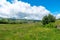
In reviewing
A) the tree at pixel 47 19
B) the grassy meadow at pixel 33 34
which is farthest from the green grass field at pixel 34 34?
the tree at pixel 47 19

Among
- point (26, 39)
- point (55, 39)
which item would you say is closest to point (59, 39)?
point (55, 39)

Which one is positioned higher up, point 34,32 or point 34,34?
point 34,32

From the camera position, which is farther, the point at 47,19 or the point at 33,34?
the point at 47,19

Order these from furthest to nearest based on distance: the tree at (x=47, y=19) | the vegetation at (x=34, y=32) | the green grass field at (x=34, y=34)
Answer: the tree at (x=47, y=19) → the vegetation at (x=34, y=32) → the green grass field at (x=34, y=34)

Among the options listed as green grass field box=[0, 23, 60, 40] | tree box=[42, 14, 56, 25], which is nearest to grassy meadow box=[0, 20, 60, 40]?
green grass field box=[0, 23, 60, 40]

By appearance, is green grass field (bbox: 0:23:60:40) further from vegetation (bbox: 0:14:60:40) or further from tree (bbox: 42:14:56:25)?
tree (bbox: 42:14:56:25)

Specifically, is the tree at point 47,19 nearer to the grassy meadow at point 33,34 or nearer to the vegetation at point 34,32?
the vegetation at point 34,32

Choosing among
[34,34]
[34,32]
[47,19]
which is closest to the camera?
[34,34]

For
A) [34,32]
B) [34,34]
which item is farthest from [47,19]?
[34,34]

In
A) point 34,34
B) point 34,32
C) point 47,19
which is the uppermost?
point 47,19

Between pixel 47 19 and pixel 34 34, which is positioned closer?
pixel 34 34

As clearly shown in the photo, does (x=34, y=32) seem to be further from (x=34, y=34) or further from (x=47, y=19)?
(x=47, y=19)

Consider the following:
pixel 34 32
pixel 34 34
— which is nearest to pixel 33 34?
pixel 34 34

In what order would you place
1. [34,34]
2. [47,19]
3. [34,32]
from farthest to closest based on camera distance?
[47,19]
[34,32]
[34,34]
